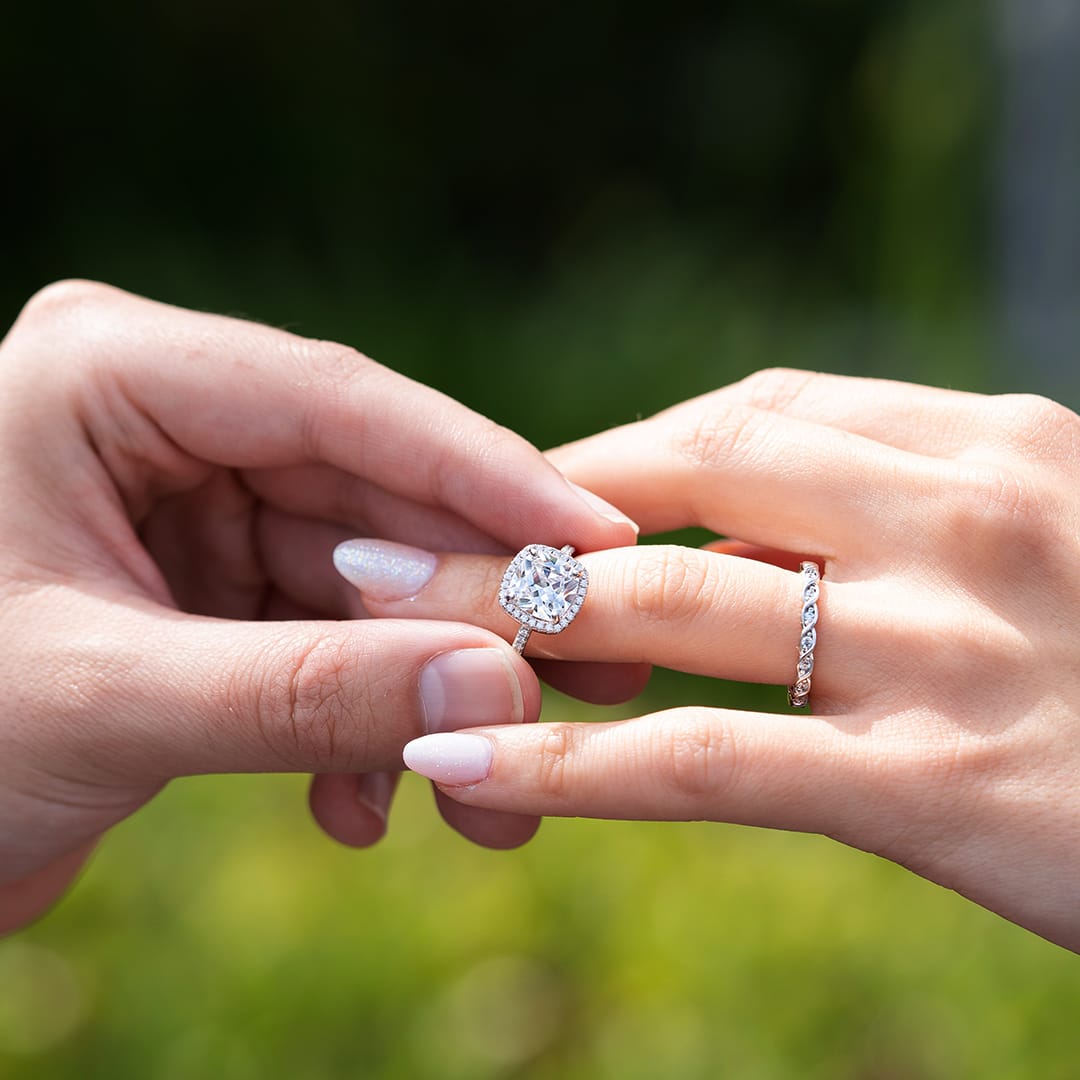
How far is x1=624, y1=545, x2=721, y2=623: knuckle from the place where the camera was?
1.55 meters

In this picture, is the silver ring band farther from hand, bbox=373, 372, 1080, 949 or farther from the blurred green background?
the blurred green background

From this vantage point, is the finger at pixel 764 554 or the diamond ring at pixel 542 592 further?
the finger at pixel 764 554

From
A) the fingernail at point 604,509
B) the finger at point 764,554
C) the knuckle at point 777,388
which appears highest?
the knuckle at point 777,388

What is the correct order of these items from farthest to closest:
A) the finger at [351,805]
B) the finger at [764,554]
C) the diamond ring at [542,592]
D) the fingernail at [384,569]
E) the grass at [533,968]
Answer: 1. the grass at [533,968]
2. the finger at [351,805]
3. the finger at [764,554]
4. the fingernail at [384,569]
5. the diamond ring at [542,592]

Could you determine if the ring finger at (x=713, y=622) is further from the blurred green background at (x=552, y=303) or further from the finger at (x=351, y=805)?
the blurred green background at (x=552, y=303)

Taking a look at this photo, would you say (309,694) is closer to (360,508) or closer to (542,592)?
(542,592)

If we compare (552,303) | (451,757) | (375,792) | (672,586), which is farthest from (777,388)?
(552,303)

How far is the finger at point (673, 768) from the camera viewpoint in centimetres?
146

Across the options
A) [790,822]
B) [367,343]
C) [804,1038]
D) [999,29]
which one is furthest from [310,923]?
[999,29]

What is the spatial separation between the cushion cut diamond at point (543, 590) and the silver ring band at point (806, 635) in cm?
31

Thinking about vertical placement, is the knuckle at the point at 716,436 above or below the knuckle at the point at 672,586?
above

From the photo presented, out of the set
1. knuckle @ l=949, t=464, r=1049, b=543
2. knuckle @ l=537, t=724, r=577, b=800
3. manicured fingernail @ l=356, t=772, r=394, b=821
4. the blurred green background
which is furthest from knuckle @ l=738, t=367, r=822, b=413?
the blurred green background

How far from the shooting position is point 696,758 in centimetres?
146

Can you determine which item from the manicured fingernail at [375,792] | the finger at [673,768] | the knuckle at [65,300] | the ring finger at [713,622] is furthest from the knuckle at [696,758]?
the knuckle at [65,300]
